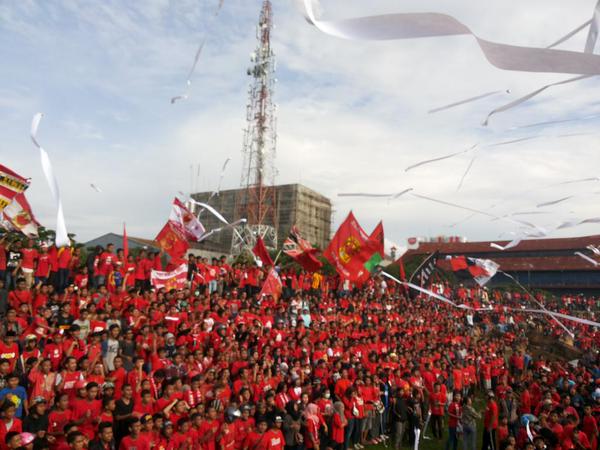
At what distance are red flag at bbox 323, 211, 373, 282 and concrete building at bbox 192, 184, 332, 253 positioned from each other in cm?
3755

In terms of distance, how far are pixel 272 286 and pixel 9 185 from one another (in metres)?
7.89

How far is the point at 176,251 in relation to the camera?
526 inches

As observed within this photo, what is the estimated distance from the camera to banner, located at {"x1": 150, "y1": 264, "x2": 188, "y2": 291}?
12.6 m

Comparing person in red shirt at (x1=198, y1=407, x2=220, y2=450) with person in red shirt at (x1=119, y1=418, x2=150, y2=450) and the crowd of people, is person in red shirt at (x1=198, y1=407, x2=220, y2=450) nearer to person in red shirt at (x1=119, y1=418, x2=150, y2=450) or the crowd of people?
the crowd of people

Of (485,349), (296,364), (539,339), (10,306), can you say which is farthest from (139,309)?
(539,339)

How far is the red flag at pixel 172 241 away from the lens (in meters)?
13.4

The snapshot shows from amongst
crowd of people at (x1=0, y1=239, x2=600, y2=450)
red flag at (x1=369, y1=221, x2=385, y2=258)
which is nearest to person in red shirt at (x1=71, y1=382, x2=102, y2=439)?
crowd of people at (x1=0, y1=239, x2=600, y2=450)

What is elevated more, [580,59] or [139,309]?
[580,59]

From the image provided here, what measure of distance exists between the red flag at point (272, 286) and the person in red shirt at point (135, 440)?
347 inches

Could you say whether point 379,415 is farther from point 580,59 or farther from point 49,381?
point 580,59

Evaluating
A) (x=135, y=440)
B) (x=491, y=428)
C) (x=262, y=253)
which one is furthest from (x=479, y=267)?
(x=135, y=440)

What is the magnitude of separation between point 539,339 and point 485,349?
9.73m

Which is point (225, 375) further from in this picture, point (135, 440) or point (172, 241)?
point (172, 241)

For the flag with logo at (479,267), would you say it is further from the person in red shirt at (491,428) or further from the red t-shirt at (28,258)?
A: the red t-shirt at (28,258)
